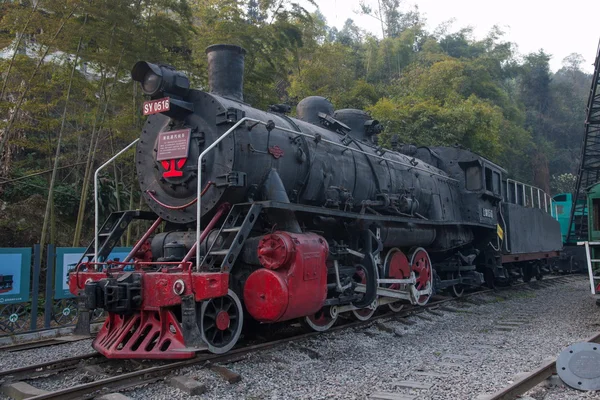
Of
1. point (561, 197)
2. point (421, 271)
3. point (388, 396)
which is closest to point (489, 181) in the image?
point (421, 271)

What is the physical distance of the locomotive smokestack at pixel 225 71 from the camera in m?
6.97

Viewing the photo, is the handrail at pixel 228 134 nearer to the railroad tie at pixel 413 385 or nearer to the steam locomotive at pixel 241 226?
the steam locomotive at pixel 241 226

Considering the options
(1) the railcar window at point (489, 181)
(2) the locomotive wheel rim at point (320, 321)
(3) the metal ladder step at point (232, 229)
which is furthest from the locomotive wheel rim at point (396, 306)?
(3) the metal ladder step at point (232, 229)

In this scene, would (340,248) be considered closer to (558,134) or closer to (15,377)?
(15,377)

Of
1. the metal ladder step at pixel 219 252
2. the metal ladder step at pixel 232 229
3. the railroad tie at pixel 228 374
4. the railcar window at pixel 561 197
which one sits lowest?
the railroad tie at pixel 228 374

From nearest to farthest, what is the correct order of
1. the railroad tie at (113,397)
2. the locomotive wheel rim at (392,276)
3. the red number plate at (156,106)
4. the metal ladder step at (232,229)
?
1. the railroad tie at (113,397)
2. the metal ladder step at (232,229)
3. the red number plate at (156,106)
4. the locomotive wheel rim at (392,276)

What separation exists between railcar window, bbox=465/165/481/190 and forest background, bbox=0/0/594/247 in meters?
5.58

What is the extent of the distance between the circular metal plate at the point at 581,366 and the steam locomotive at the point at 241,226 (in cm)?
270

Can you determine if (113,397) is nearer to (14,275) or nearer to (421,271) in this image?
(14,275)

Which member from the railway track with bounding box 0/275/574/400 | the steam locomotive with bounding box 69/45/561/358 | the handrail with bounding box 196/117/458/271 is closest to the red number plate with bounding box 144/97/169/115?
the steam locomotive with bounding box 69/45/561/358

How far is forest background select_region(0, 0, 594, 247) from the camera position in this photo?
32.3 feet

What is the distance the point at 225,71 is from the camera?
22.9ft

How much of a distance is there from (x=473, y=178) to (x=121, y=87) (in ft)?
28.5

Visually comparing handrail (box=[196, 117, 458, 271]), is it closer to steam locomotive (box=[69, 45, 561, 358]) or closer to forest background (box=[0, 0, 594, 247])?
steam locomotive (box=[69, 45, 561, 358])
